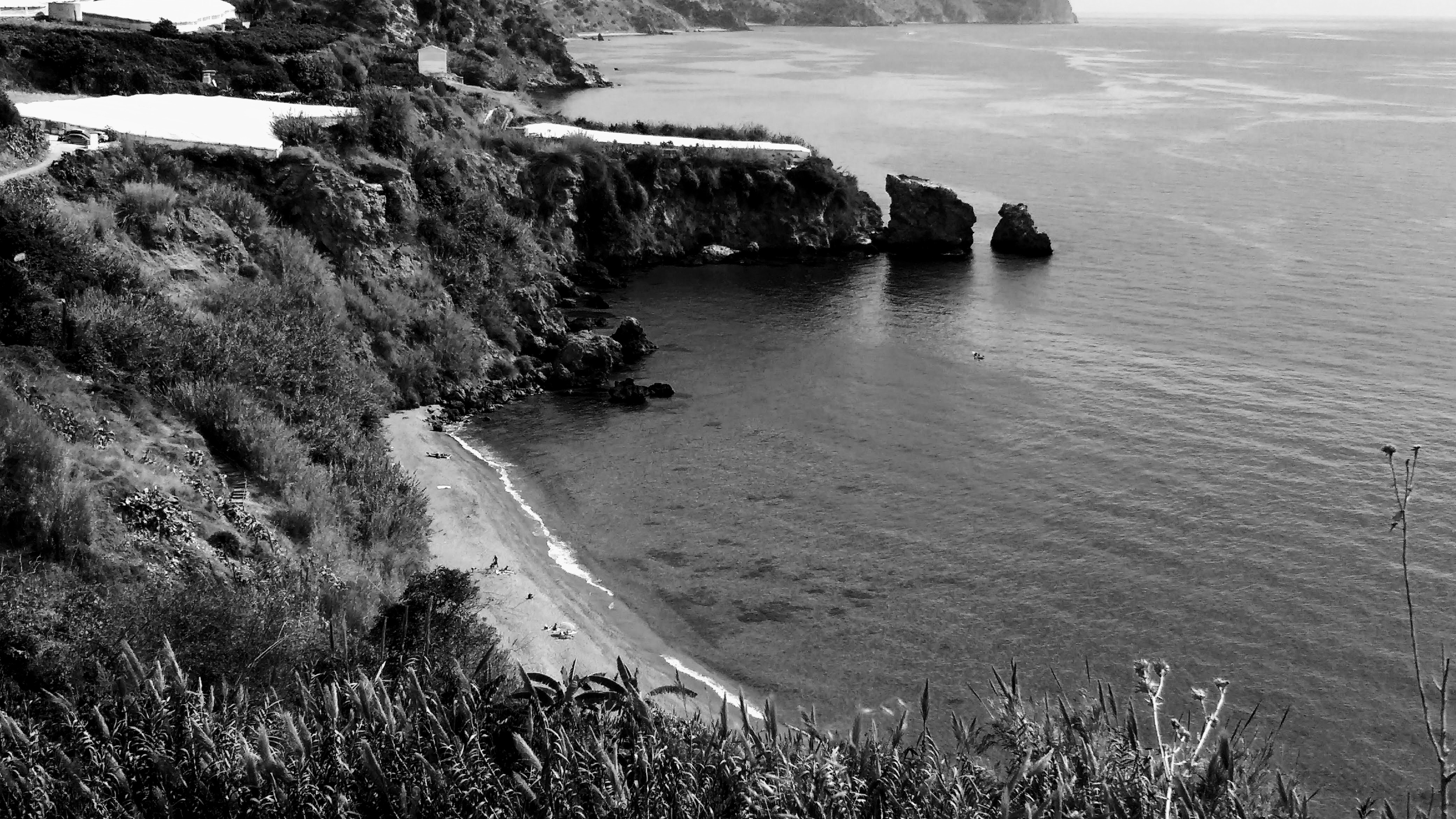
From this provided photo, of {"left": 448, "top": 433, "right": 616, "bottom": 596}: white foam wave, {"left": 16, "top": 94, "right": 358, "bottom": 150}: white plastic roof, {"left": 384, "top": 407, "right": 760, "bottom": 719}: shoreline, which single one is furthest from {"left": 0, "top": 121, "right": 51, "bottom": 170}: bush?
{"left": 448, "top": 433, "right": 616, "bottom": 596}: white foam wave

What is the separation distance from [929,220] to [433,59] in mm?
51987

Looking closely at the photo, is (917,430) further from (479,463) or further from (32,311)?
(32,311)

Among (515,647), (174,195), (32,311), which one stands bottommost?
(515,647)

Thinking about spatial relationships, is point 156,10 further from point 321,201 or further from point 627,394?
point 627,394

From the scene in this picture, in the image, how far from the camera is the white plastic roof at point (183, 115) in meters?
49.3

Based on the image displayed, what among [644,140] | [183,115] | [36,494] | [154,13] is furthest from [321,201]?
[644,140]

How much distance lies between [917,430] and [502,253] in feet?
86.2

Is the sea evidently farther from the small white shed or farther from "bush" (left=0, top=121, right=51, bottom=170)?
the small white shed

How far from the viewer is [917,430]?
157 ft

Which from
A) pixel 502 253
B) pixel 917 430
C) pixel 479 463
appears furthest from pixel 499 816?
pixel 502 253

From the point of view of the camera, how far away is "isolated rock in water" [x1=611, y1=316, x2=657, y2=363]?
56219 mm

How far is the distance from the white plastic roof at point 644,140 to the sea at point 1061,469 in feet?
39.2

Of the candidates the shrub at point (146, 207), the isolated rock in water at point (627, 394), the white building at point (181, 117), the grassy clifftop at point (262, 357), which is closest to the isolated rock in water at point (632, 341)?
the grassy clifftop at point (262, 357)

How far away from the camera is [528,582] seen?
35.1m
